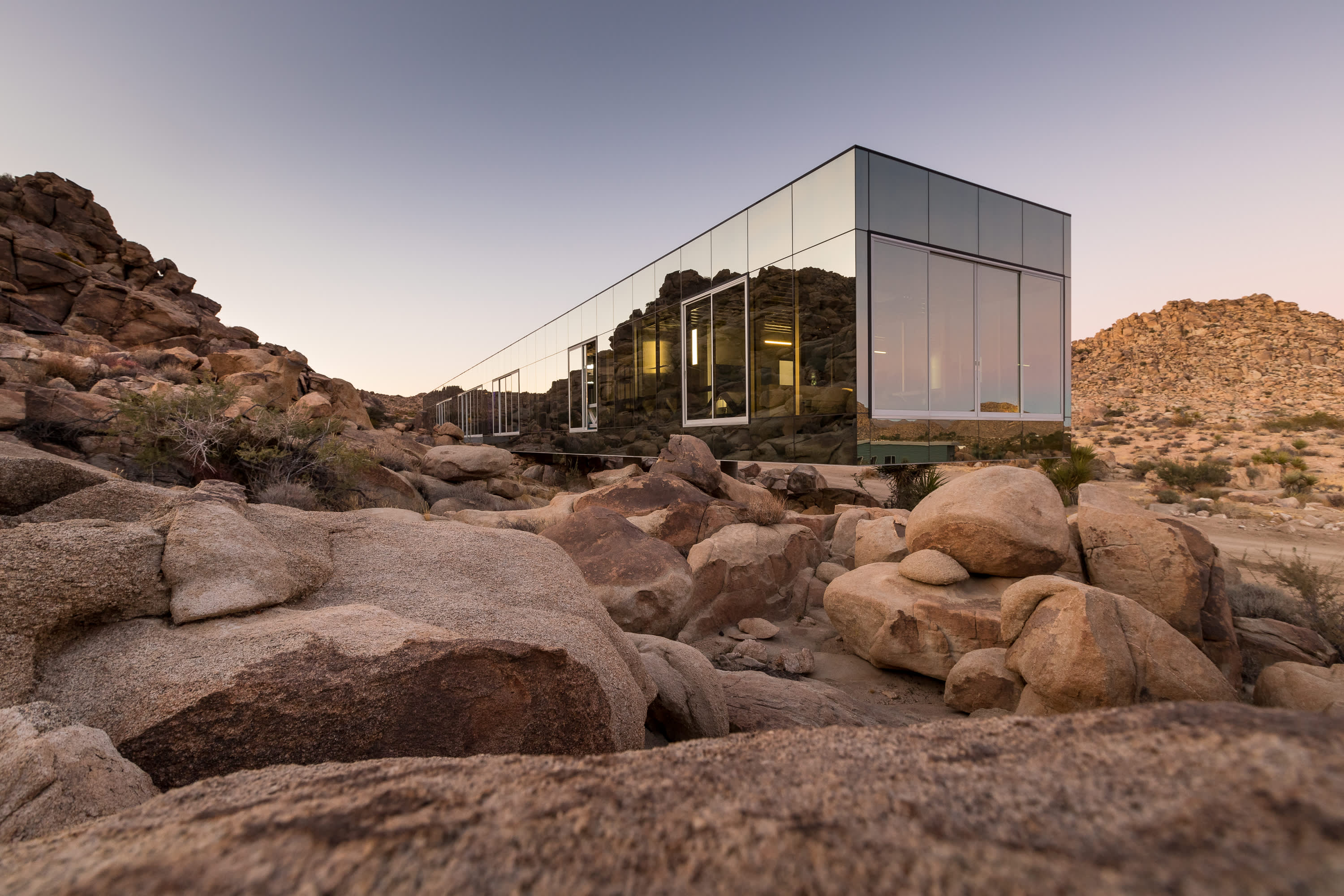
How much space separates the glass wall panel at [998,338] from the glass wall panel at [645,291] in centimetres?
730

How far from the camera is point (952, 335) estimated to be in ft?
34.7

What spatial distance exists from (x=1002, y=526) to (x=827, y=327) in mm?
6100

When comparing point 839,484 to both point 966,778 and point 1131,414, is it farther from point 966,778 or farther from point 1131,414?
point 1131,414

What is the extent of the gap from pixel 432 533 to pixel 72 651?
62.5 inches

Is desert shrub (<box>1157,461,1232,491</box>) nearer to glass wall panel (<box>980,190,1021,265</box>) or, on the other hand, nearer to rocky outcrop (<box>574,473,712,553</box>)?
glass wall panel (<box>980,190,1021,265</box>)

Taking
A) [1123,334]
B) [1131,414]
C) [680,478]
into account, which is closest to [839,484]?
[680,478]

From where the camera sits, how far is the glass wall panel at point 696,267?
12.3m

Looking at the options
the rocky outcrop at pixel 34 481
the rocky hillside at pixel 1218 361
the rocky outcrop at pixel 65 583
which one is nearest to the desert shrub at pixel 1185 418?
the rocky hillside at pixel 1218 361

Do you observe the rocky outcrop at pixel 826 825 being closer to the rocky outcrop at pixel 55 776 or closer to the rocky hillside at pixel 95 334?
the rocky outcrop at pixel 55 776

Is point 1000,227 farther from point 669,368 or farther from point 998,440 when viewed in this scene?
point 669,368

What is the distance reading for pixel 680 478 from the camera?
7.83m

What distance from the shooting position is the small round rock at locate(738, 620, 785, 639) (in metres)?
4.93

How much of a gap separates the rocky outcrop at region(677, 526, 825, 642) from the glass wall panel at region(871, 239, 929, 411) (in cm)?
455

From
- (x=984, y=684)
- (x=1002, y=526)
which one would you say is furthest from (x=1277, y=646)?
(x=984, y=684)
